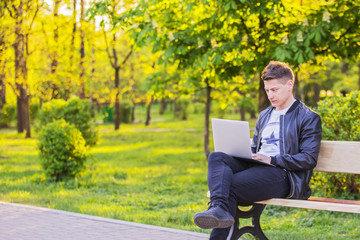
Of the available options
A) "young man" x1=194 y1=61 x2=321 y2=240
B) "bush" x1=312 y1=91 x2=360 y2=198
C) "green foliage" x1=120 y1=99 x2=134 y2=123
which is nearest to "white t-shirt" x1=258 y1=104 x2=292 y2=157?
"young man" x1=194 y1=61 x2=321 y2=240

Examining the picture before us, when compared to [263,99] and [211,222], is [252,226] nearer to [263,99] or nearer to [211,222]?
[211,222]

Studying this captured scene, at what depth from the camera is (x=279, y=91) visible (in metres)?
4.26

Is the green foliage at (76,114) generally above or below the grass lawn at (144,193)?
above

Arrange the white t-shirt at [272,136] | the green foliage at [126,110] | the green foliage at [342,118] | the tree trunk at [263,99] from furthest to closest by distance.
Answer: the green foliage at [126,110] → the tree trunk at [263,99] → the green foliage at [342,118] → the white t-shirt at [272,136]

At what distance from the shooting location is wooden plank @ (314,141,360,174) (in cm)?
430

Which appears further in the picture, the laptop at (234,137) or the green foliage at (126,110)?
the green foliage at (126,110)

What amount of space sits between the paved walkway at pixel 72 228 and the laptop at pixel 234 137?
1.31 m

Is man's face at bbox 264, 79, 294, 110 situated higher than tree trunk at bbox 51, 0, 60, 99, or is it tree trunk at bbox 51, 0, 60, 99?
tree trunk at bbox 51, 0, 60, 99

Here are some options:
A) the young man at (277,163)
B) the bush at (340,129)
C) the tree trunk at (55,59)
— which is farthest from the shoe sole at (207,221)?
the tree trunk at (55,59)

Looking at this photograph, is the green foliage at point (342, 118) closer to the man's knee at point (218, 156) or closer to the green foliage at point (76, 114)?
the man's knee at point (218, 156)

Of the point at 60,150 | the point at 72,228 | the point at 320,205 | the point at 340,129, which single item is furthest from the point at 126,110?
the point at 320,205

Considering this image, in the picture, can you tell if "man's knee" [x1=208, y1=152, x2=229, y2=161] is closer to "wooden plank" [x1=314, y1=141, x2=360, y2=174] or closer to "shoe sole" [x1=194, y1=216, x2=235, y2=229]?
"shoe sole" [x1=194, y1=216, x2=235, y2=229]

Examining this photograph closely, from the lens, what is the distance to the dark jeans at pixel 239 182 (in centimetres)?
392

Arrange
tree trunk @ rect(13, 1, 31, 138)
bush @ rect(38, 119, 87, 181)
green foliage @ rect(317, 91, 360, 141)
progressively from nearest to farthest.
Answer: green foliage @ rect(317, 91, 360, 141)
bush @ rect(38, 119, 87, 181)
tree trunk @ rect(13, 1, 31, 138)
